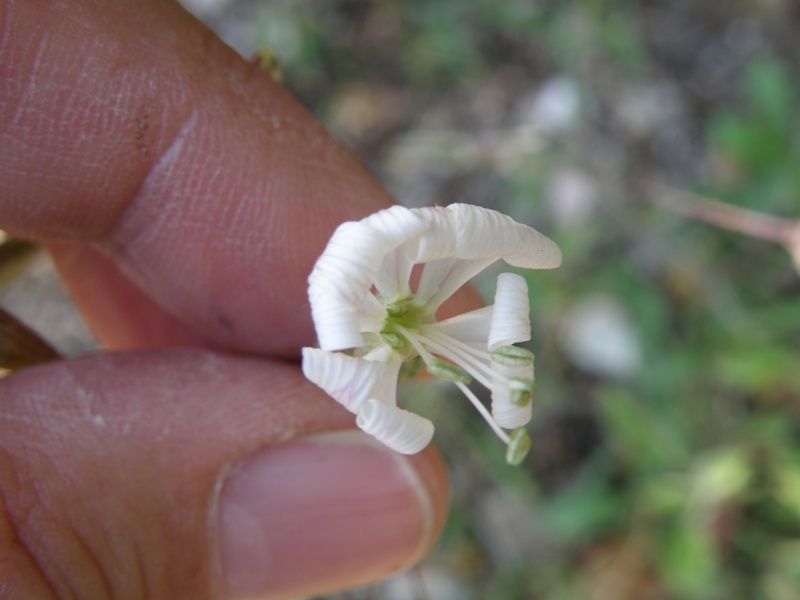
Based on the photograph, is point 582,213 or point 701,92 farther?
point 701,92

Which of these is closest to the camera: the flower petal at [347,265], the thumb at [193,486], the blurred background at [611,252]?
the flower petal at [347,265]

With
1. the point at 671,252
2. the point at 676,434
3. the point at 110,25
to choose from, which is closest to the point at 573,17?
the point at 671,252

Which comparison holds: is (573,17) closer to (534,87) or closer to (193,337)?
(534,87)

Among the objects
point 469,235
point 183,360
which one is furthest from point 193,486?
point 469,235

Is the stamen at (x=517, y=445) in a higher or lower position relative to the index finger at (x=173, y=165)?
lower

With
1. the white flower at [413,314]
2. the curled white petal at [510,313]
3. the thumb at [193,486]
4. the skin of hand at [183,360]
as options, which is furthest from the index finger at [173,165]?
the curled white petal at [510,313]

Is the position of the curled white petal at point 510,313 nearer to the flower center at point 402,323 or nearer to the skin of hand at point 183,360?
the flower center at point 402,323

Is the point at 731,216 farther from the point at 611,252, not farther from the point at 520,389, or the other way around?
the point at 520,389
